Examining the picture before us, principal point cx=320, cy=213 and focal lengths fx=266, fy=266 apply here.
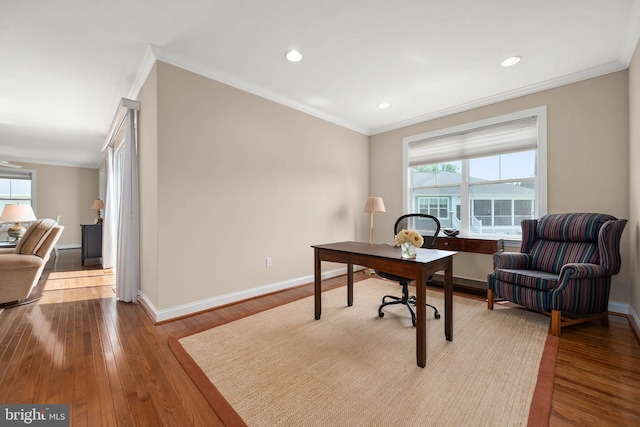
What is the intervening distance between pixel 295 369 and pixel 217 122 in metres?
2.66

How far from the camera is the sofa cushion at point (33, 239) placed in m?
3.47

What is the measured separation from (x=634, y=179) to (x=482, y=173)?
1.51 m

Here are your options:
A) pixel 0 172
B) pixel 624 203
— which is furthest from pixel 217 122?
pixel 0 172

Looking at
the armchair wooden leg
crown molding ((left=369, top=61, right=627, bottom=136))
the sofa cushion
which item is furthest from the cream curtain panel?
the armchair wooden leg

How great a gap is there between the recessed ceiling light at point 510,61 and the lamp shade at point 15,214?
780cm

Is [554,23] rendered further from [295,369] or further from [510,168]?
[295,369]

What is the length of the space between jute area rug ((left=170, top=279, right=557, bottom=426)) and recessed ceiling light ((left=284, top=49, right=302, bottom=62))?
270 cm

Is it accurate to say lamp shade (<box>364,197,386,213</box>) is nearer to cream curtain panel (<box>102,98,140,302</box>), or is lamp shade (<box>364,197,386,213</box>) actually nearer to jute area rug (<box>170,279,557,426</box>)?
jute area rug (<box>170,279,557,426</box>)

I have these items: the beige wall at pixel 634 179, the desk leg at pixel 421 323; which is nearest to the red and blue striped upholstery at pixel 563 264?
the beige wall at pixel 634 179

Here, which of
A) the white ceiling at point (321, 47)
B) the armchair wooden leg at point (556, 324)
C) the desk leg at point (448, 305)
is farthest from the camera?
the armchair wooden leg at point (556, 324)

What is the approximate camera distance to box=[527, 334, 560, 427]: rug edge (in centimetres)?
141

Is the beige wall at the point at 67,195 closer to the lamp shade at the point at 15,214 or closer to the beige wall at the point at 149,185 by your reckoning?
the lamp shade at the point at 15,214

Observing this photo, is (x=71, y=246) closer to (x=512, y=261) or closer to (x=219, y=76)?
(x=219, y=76)

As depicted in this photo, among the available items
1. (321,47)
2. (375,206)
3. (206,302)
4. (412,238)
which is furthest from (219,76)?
(375,206)
